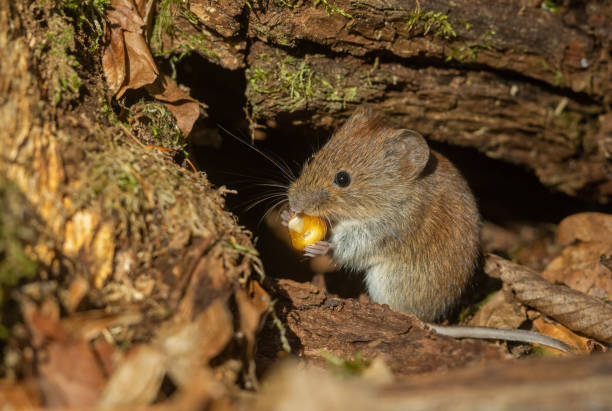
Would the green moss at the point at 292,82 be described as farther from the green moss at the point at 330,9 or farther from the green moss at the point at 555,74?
the green moss at the point at 555,74

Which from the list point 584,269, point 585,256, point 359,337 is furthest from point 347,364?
point 585,256

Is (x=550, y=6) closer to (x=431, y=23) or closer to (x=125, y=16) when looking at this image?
(x=431, y=23)

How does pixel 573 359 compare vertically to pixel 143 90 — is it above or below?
below

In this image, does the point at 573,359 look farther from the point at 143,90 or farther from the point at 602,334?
the point at 143,90

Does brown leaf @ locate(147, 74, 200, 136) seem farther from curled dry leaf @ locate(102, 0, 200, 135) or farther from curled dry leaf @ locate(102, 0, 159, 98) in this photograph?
curled dry leaf @ locate(102, 0, 159, 98)

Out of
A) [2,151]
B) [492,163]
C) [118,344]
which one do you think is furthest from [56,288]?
[492,163]

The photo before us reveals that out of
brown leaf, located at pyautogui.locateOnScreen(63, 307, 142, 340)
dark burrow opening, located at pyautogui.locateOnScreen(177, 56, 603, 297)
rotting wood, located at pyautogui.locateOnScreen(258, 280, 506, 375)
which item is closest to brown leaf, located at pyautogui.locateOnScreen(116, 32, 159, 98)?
dark burrow opening, located at pyautogui.locateOnScreen(177, 56, 603, 297)
